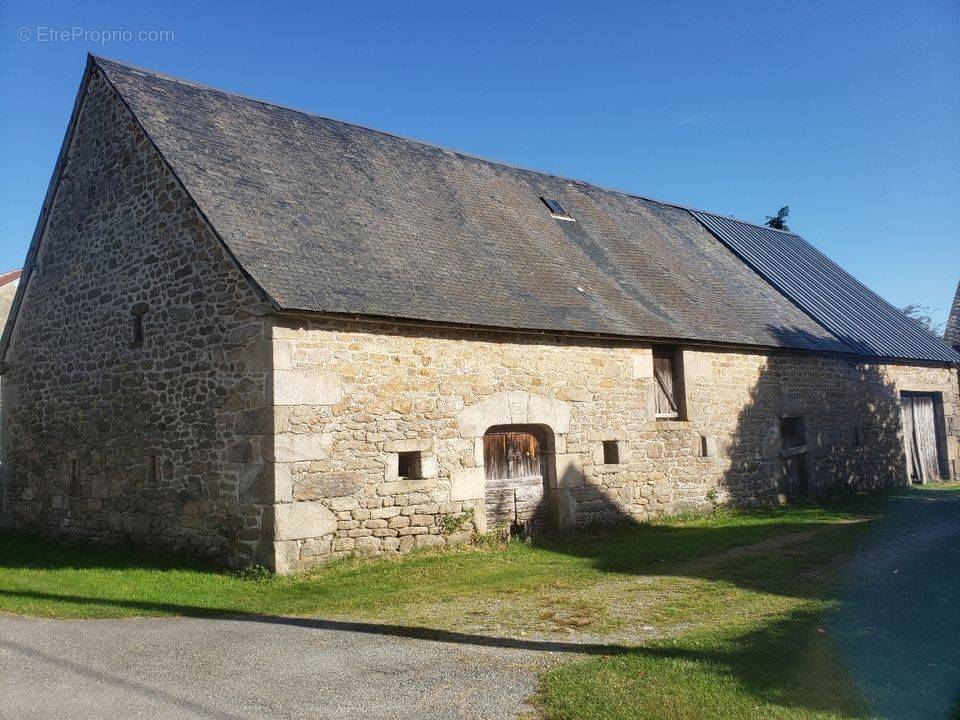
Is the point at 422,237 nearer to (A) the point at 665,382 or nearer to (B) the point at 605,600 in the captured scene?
(A) the point at 665,382

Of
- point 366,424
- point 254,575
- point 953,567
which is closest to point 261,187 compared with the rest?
point 366,424

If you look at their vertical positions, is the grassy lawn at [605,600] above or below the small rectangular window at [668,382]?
below

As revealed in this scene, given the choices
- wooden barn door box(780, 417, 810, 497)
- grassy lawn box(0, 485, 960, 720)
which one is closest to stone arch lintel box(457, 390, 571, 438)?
grassy lawn box(0, 485, 960, 720)

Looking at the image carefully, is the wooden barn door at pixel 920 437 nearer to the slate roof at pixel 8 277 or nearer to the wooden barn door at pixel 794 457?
the wooden barn door at pixel 794 457

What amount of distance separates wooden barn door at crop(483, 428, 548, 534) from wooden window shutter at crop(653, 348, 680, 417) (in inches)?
110

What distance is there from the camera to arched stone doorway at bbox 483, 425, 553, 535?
11.1 m

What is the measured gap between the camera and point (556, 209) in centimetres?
1614

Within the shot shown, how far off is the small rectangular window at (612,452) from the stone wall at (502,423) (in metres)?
0.10

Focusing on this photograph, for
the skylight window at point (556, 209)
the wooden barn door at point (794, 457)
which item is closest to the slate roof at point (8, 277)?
the skylight window at point (556, 209)

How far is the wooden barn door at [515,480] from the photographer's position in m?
11.1

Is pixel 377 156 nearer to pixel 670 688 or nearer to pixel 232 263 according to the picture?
pixel 232 263

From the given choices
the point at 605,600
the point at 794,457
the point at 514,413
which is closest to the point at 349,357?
the point at 514,413

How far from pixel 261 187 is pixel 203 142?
1.23 m

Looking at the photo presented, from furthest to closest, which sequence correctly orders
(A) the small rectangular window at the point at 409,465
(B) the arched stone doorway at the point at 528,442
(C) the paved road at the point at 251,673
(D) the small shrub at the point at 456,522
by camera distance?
(B) the arched stone doorway at the point at 528,442 → (D) the small shrub at the point at 456,522 → (A) the small rectangular window at the point at 409,465 → (C) the paved road at the point at 251,673
